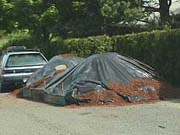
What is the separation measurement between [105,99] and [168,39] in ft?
11.7

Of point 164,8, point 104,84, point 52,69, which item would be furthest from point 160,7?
point 104,84

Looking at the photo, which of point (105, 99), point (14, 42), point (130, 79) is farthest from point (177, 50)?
point (14, 42)

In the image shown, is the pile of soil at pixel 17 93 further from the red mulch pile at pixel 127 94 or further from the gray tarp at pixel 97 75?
the red mulch pile at pixel 127 94

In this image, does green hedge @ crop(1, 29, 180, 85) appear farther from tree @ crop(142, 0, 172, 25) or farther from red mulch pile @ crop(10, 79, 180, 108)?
tree @ crop(142, 0, 172, 25)

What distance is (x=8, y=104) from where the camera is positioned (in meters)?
18.3

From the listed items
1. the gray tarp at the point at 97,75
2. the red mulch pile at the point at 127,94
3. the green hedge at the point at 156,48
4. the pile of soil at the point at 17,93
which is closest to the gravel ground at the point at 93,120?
the red mulch pile at the point at 127,94

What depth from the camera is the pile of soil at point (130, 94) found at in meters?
16.5

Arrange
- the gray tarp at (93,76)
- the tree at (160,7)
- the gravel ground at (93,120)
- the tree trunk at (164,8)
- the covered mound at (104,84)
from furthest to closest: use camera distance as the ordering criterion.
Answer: the tree at (160,7) < the tree trunk at (164,8) < the gray tarp at (93,76) < the covered mound at (104,84) < the gravel ground at (93,120)

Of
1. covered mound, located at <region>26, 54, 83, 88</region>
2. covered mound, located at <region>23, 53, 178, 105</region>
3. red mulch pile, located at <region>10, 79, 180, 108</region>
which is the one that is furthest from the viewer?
covered mound, located at <region>26, 54, 83, 88</region>

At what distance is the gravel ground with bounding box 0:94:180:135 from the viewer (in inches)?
468

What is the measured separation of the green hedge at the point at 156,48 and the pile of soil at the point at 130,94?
5.01ft

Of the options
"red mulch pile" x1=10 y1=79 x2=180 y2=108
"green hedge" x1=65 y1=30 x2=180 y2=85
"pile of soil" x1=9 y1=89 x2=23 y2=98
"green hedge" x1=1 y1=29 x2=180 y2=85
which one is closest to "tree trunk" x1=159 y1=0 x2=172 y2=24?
"green hedge" x1=1 y1=29 x2=180 y2=85

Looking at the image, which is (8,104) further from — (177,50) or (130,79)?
(177,50)

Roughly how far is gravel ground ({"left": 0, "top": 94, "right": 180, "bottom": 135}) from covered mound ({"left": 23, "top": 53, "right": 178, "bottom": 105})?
74 centimetres
